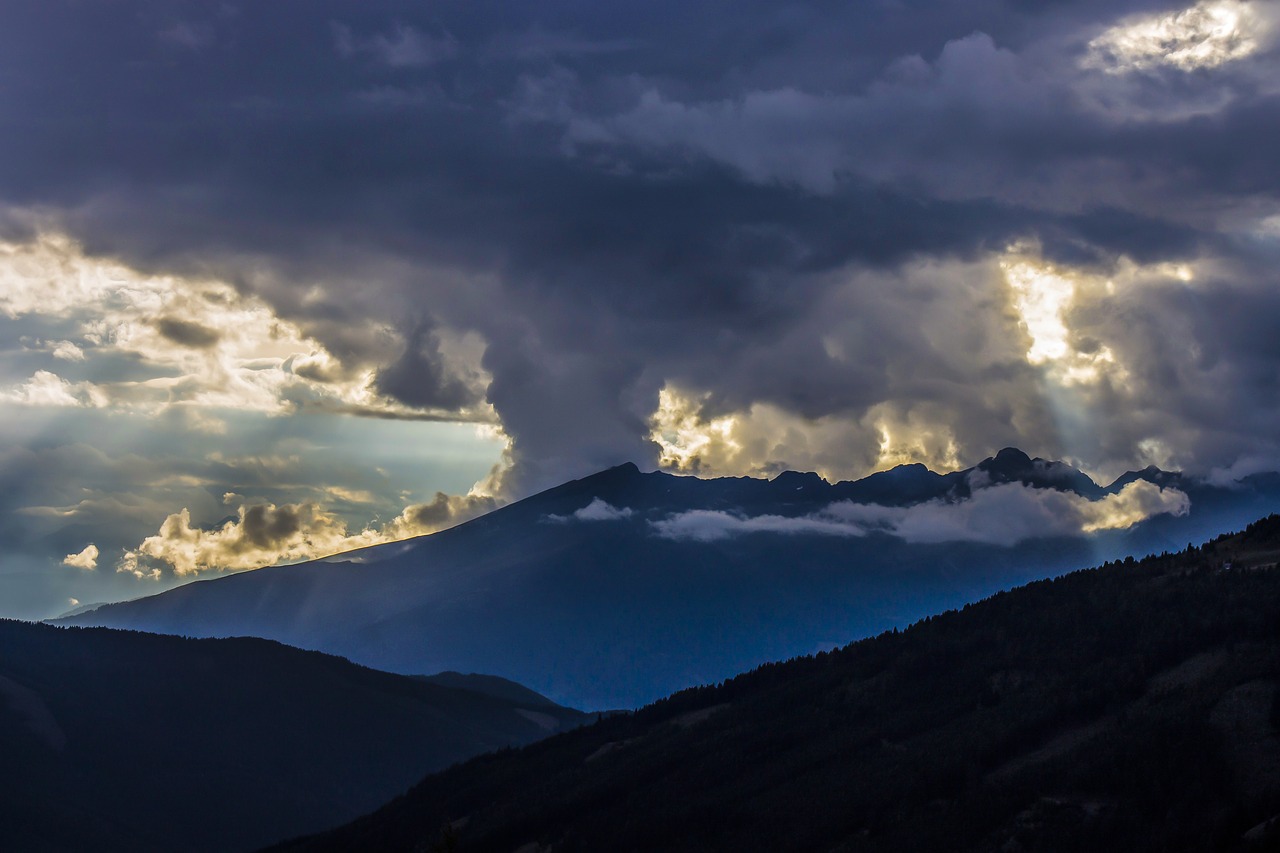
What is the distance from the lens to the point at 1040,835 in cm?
12900

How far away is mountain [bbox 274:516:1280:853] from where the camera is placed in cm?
12812

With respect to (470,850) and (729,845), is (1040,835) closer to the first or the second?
(729,845)

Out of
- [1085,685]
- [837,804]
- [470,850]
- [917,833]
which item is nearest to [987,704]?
→ [1085,685]

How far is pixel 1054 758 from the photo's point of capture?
482 feet

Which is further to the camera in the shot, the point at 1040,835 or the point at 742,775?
the point at 742,775

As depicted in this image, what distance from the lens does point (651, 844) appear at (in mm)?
174125

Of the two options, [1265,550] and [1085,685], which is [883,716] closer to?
[1085,685]

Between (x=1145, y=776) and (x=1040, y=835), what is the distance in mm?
13397

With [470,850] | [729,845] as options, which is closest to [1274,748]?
[729,845]

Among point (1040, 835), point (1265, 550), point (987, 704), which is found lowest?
point (1040, 835)

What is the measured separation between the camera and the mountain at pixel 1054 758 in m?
128

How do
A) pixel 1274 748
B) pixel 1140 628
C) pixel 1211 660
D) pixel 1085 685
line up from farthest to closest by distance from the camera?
pixel 1140 628
pixel 1085 685
pixel 1211 660
pixel 1274 748

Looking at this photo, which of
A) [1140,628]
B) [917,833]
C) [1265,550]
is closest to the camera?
[917,833]

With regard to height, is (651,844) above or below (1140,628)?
below
